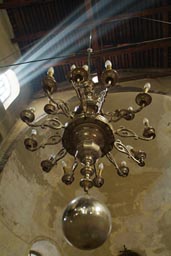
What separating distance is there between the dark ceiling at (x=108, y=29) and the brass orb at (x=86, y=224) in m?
4.75

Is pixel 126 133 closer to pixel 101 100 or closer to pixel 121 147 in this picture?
pixel 121 147

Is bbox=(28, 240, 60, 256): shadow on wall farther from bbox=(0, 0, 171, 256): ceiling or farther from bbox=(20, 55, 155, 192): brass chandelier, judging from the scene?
bbox=(20, 55, 155, 192): brass chandelier

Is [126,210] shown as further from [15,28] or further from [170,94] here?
[15,28]

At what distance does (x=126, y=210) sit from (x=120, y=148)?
397cm

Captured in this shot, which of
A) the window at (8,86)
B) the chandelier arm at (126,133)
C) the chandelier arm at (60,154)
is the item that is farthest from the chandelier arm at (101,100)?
the window at (8,86)

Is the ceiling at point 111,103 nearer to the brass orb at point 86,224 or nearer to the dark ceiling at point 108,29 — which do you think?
the dark ceiling at point 108,29

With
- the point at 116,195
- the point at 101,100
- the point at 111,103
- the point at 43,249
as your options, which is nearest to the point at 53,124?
the point at 101,100

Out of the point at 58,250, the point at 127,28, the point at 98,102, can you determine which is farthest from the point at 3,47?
the point at 58,250

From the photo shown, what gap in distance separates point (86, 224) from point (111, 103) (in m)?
4.86

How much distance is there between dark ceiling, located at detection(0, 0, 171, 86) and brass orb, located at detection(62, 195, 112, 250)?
15.6 ft

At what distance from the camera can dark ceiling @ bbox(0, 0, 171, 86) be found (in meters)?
7.07

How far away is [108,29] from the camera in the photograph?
765 centimetres

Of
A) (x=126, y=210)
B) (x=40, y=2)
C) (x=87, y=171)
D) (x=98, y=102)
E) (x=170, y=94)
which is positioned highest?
(x=40, y=2)

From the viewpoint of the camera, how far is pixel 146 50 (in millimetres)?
7801
